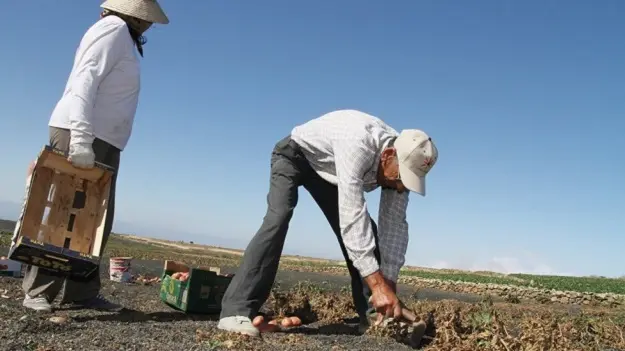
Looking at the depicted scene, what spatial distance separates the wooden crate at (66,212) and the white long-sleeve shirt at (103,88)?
307 millimetres

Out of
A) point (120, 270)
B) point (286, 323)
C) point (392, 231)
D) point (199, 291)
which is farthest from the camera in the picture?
point (120, 270)

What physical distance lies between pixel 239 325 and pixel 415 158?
1.69m

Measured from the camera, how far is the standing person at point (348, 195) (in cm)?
381

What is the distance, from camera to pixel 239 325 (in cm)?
390

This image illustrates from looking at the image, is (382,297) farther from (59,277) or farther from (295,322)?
(59,277)

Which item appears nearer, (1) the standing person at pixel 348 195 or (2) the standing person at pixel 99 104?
(1) the standing person at pixel 348 195

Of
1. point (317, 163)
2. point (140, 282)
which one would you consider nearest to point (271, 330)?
point (317, 163)

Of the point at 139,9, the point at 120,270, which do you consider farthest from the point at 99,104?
the point at 120,270

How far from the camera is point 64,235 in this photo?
4793 millimetres

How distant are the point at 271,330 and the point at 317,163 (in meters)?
1.35

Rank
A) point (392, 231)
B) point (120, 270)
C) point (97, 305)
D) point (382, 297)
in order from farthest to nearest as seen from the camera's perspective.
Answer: point (120, 270) → point (97, 305) → point (392, 231) → point (382, 297)

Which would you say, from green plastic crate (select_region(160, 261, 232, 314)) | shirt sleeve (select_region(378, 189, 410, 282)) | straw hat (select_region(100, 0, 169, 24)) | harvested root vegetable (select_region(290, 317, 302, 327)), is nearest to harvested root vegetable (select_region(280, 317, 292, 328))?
harvested root vegetable (select_region(290, 317, 302, 327))

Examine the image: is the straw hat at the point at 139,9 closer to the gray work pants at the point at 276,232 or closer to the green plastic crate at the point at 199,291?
the gray work pants at the point at 276,232

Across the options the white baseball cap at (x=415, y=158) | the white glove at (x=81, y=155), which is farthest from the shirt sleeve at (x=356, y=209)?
the white glove at (x=81, y=155)
